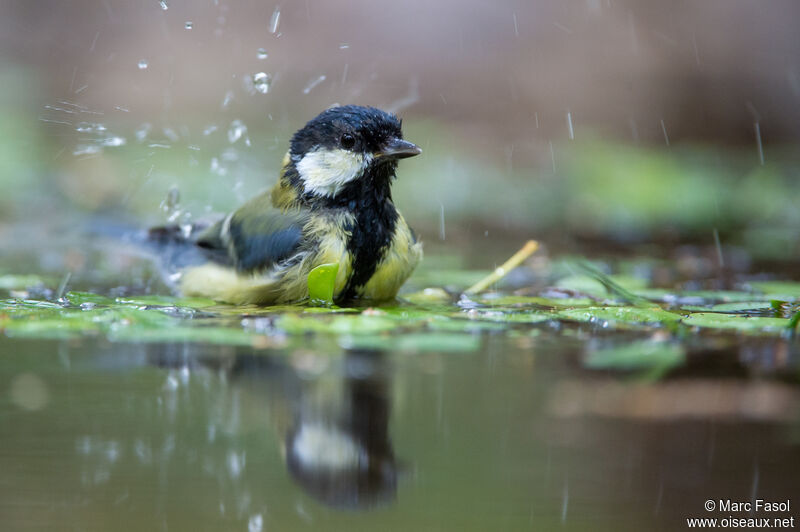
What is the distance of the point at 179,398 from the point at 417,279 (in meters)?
2.49

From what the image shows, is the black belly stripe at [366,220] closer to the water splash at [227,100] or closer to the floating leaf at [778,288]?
the floating leaf at [778,288]

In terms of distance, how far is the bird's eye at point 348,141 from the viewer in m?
3.95

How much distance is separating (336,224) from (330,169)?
262 mm

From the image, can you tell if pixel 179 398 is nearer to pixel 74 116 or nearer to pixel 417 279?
pixel 417 279

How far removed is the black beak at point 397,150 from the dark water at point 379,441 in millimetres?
1132

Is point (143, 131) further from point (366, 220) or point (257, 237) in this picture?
point (366, 220)

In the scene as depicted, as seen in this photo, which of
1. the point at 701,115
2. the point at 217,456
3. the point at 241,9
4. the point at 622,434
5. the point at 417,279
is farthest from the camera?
the point at 241,9

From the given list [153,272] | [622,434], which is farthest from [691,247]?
[622,434]

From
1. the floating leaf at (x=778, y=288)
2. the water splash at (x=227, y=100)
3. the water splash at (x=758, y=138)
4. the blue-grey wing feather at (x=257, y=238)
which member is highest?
the water splash at (x=227, y=100)

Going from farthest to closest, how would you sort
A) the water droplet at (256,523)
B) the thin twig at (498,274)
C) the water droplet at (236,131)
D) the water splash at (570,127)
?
the water splash at (570,127)
the water droplet at (236,131)
the thin twig at (498,274)
the water droplet at (256,523)

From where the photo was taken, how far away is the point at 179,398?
8.48ft

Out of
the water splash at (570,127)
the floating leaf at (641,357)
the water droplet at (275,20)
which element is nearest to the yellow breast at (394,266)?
the floating leaf at (641,357)

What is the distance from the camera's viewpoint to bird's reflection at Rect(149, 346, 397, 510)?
2045 mm

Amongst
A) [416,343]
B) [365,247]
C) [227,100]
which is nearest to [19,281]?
[365,247]
